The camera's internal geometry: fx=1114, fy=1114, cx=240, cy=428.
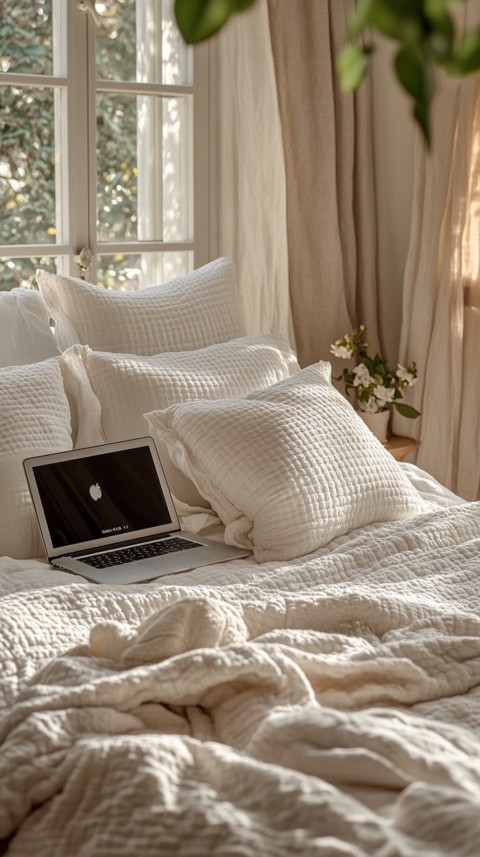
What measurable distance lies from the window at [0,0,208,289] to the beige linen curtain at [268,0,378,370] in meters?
0.29

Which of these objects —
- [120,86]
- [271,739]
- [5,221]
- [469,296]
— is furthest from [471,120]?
[271,739]

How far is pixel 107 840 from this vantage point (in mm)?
1121

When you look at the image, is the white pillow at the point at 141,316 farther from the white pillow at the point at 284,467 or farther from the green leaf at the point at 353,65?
the green leaf at the point at 353,65

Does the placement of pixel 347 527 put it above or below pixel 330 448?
below

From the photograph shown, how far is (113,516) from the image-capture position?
2264 millimetres

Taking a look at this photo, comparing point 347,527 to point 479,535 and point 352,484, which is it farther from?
point 479,535

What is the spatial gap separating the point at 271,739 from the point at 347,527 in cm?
101

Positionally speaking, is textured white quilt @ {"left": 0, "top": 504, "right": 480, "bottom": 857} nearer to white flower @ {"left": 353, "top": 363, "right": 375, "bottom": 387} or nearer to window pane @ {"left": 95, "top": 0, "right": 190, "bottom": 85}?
white flower @ {"left": 353, "top": 363, "right": 375, "bottom": 387}

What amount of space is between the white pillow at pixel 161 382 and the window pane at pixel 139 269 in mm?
758

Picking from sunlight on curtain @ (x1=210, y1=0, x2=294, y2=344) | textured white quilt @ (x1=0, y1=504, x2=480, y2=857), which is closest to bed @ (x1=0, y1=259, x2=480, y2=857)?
textured white quilt @ (x1=0, y1=504, x2=480, y2=857)

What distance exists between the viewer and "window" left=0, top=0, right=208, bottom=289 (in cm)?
302

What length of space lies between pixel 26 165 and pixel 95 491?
3.93ft

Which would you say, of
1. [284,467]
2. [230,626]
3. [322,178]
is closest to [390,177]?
→ [322,178]

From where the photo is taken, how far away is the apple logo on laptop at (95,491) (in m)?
2.25
